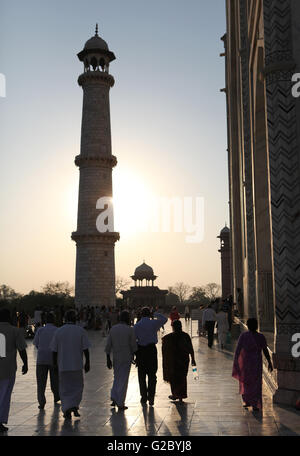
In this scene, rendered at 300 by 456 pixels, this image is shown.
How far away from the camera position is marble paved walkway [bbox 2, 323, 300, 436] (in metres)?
6.39

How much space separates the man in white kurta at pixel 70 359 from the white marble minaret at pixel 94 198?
25.6m

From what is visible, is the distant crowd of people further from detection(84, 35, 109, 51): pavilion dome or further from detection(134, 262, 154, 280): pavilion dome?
detection(134, 262, 154, 280): pavilion dome

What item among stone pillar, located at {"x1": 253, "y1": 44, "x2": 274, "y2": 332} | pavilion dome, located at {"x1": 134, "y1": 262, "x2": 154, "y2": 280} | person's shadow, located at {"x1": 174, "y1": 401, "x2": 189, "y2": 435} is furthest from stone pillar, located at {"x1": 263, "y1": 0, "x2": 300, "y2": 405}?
pavilion dome, located at {"x1": 134, "y1": 262, "x2": 154, "y2": 280}

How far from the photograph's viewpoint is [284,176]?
8.29 metres

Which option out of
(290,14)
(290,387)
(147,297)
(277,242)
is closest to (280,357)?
(290,387)

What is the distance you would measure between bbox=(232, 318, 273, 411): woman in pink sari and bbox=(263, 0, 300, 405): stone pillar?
1.00 feet

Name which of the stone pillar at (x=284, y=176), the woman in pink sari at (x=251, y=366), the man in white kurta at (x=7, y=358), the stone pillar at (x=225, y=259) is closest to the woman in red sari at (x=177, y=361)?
the woman in pink sari at (x=251, y=366)

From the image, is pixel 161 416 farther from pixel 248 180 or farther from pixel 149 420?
pixel 248 180

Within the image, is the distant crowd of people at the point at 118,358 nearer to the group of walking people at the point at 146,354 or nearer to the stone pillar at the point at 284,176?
the group of walking people at the point at 146,354

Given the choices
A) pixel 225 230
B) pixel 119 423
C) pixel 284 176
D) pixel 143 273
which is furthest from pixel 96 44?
pixel 119 423

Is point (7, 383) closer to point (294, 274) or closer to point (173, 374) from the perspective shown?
point (173, 374)

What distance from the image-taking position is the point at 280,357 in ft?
25.8

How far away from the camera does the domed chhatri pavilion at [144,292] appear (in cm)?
5994
